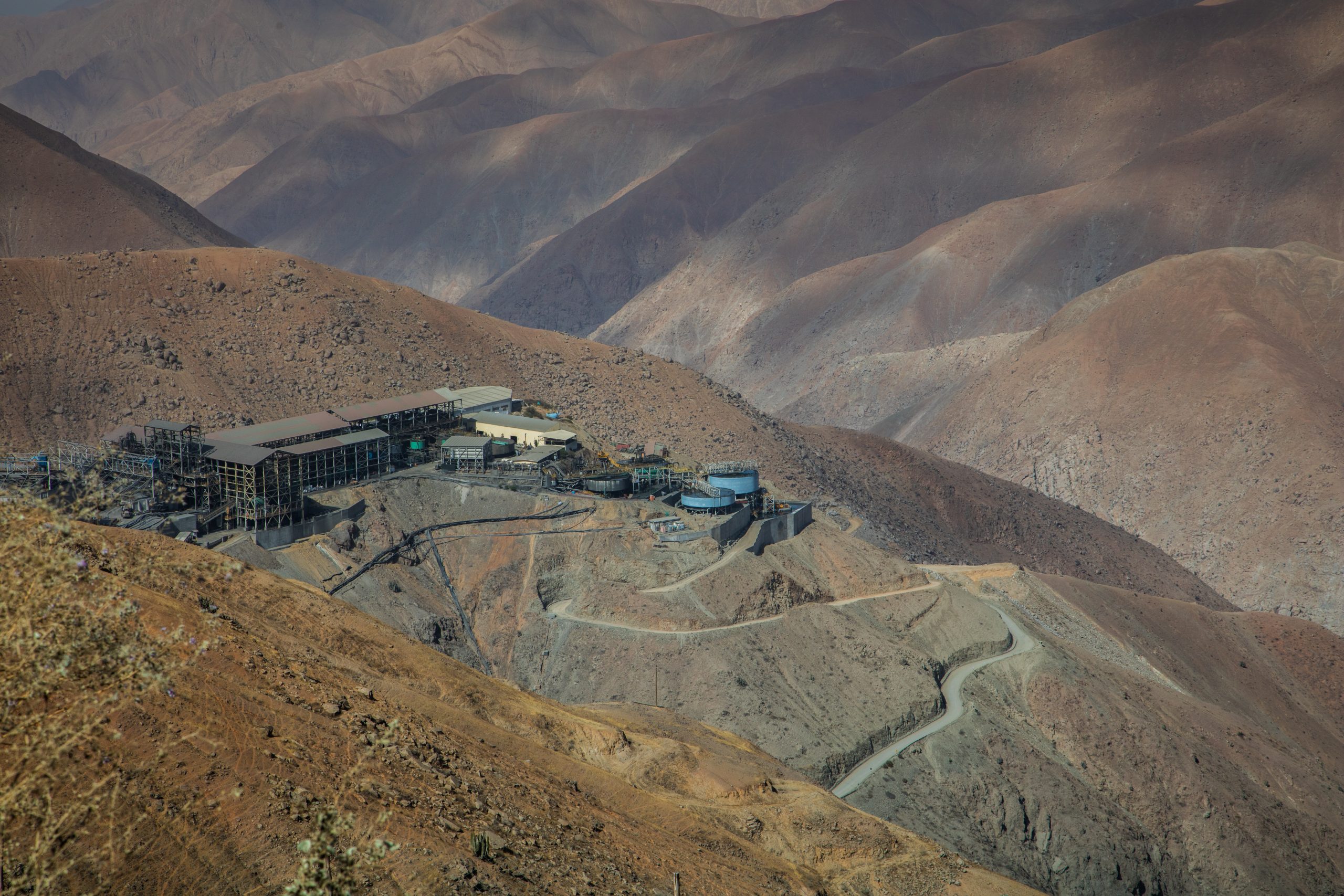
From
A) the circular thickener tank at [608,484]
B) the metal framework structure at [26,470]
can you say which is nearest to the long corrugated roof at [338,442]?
the metal framework structure at [26,470]

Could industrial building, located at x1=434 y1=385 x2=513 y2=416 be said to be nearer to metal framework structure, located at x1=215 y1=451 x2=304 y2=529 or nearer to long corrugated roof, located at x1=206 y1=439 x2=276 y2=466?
long corrugated roof, located at x1=206 y1=439 x2=276 y2=466

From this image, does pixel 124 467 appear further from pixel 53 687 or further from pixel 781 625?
pixel 53 687

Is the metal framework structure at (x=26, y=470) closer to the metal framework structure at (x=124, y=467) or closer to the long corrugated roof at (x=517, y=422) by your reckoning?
the metal framework structure at (x=124, y=467)

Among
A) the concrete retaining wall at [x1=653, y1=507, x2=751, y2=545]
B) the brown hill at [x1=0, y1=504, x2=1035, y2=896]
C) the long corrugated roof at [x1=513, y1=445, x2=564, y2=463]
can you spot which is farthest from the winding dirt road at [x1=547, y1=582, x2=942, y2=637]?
the long corrugated roof at [x1=513, y1=445, x2=564, y2=463]

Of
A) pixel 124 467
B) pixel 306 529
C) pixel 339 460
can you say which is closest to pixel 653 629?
pixel 306 529

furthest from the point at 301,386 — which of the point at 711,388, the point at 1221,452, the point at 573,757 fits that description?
the point at 1221,452

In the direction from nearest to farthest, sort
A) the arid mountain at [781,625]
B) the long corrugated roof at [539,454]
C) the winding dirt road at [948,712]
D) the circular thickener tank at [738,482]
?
the winding dirt road at [948,712] < the arid mountain at [781,625] < the circular thickener tank at [738,482] < the long corrugated roof at [539,454]

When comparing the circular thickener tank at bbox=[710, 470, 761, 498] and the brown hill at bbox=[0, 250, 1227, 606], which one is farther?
the brown hill at bbox=[0, 250, 1227, 606]
